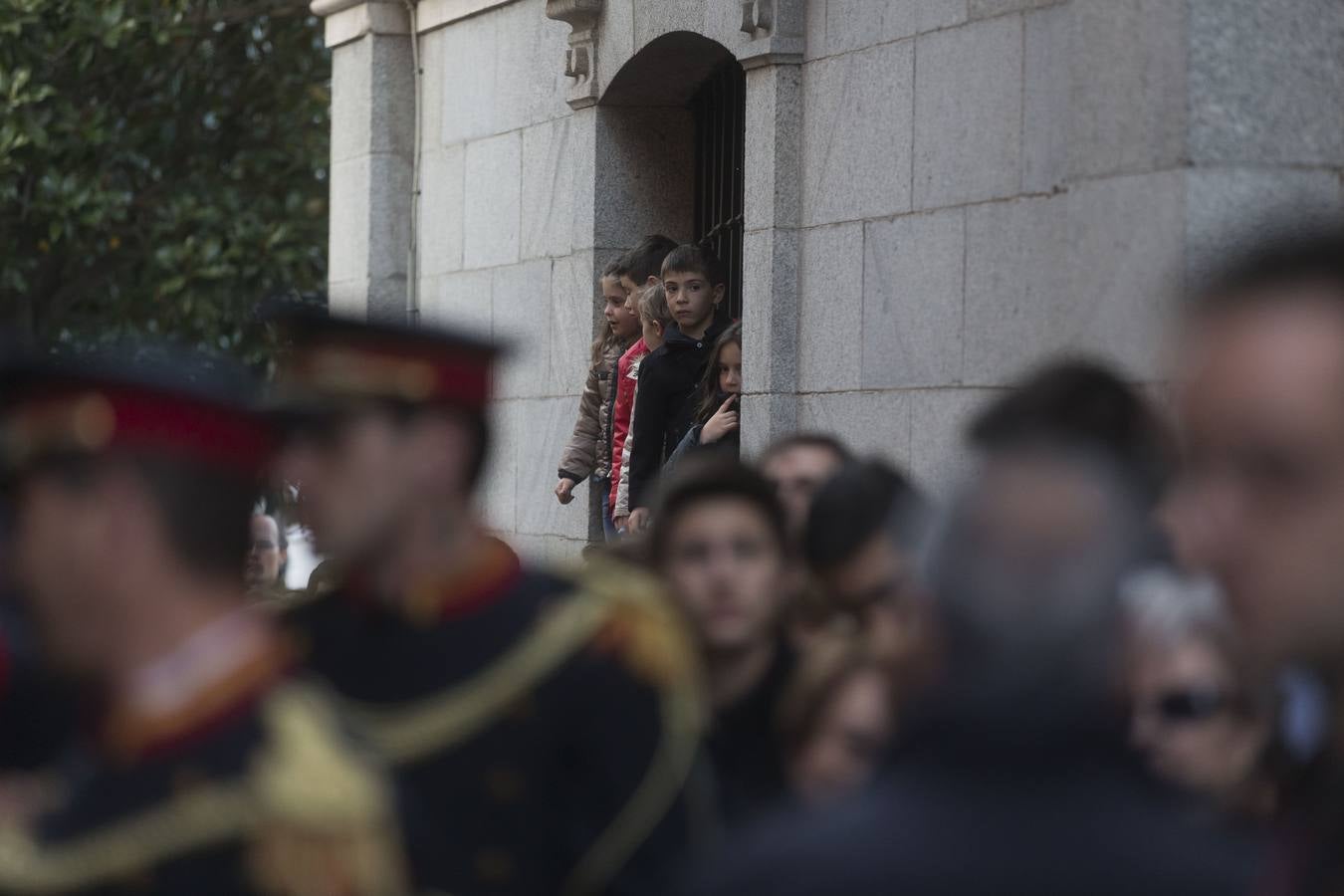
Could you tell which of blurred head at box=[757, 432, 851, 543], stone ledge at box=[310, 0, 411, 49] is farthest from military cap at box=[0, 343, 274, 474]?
stone ledge at box=[310, 0, 411, 49]

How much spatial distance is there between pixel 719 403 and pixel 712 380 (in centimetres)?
12

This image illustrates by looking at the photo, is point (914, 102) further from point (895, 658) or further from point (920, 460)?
point (895, 658)

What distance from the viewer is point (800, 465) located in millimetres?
5512

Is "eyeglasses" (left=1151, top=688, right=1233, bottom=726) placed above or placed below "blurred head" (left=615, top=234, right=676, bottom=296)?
below

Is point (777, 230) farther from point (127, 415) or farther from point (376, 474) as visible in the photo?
point (127, 415)

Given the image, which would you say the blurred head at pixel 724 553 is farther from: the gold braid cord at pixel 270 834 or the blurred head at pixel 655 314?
the blurred head at pixel 655 314

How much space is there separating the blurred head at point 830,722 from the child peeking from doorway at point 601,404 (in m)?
5.84

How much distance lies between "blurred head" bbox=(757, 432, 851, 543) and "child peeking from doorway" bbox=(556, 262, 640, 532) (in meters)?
4.30

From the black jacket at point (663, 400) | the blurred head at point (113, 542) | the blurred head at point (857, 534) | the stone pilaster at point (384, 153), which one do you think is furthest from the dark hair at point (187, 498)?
the stone pilaster at point (384, 153)

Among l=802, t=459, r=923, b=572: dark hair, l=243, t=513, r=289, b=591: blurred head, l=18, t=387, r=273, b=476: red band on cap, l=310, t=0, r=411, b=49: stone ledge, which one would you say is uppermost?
l=310, t=0, r=411, b=49: stone ledge

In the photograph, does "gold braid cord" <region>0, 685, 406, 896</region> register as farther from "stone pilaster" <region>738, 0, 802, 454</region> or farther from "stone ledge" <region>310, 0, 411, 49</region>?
"stone ledge" <region>310, 0, 411, 49</region>

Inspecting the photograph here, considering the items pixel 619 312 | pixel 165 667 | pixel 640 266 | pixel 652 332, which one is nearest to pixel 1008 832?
pixel 165 667

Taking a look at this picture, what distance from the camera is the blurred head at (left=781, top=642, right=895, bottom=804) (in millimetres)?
3883

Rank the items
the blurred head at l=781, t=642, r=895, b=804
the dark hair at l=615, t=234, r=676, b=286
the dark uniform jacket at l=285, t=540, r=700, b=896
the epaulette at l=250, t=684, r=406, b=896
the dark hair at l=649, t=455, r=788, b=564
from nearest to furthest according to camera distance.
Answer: the epaulette at l=250, t=684, r=406, b=896, the dark uniform jacket at l=285, t=540, r=700, b=896, the blurred head at l=781, t=642, r=895, b=804, the dark hair at l=649, t=455, r=788, b=564, the dark hair at l=615, t=234, r=676, b=286
